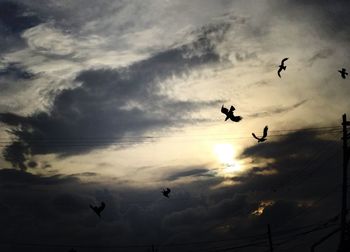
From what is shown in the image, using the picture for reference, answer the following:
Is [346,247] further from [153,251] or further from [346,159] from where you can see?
[153,251]

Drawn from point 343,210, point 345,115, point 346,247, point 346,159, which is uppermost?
point 345,115

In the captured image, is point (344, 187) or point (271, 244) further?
point (271, 244)

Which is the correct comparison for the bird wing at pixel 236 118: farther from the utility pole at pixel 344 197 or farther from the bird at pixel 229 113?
the utility pole at pixel 344 197

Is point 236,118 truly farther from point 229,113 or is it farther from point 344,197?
point 344,197

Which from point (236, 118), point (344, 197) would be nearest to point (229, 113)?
point (236, 118)

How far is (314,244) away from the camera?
122 ft

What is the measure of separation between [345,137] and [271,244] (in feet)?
79.6

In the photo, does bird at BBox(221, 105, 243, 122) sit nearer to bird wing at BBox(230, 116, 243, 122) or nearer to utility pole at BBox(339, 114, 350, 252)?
bird wing at BBox(230, 116, 243, 122)

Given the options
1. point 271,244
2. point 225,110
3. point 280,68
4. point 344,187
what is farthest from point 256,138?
point 271,244

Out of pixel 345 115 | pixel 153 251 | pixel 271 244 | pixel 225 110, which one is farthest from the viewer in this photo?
pixel 153 251

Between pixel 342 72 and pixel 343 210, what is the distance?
940 centimetres

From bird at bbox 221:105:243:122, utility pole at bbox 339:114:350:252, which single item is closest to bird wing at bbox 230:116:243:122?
bird at bbox 221:105:243:122

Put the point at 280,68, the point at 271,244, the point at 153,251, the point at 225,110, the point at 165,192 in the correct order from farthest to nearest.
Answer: the point at 153,251
the point at 271,244
the point at 165,192
the point at 280,68
the point at 225,110

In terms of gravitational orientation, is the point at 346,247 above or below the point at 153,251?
below
